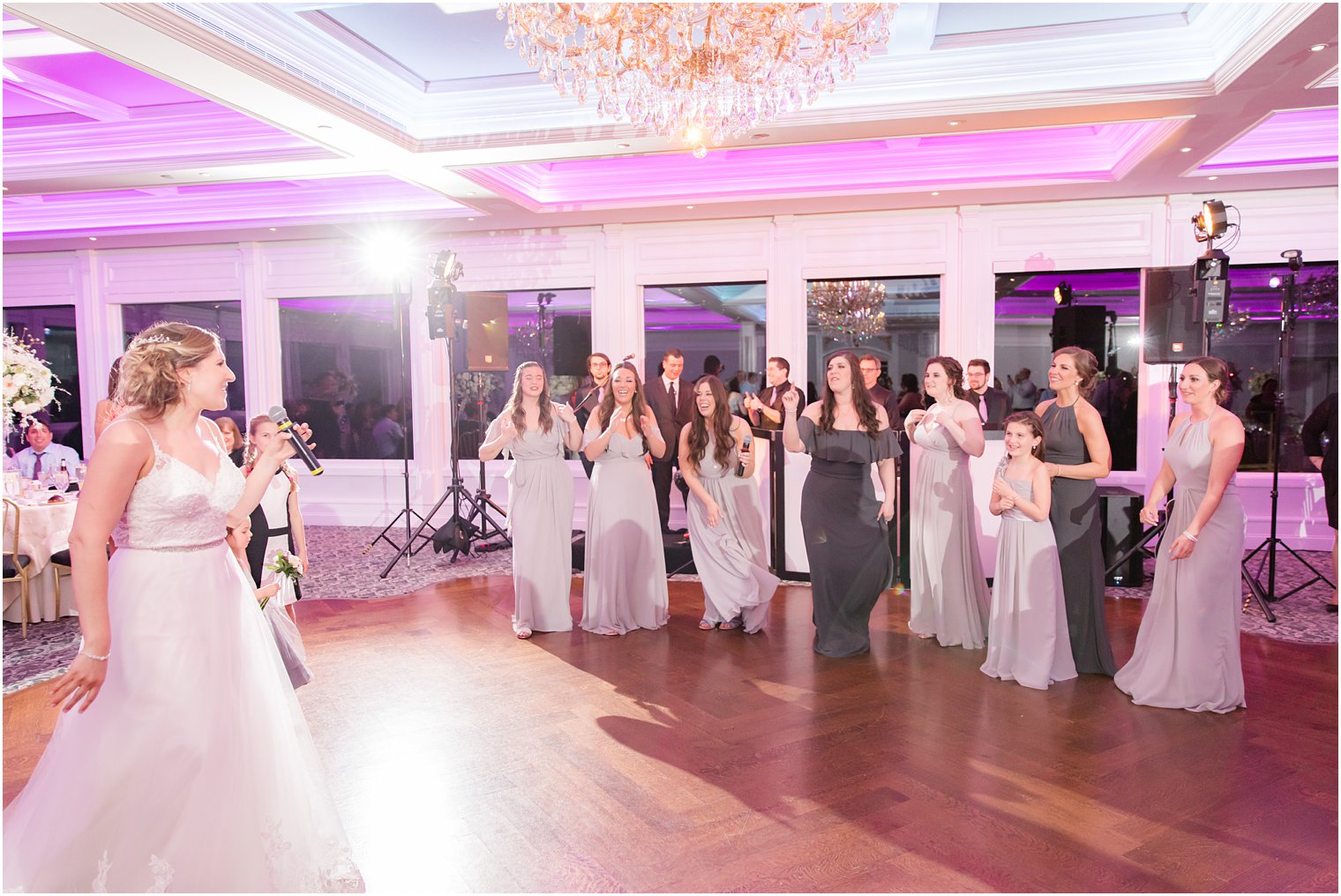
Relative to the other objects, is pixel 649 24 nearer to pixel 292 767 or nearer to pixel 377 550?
pixel 292 767

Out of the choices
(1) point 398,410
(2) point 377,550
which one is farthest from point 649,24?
(1) point 398,410

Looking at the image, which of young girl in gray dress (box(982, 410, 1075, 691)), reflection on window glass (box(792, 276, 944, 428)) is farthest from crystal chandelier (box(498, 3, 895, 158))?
reflection on window glass (box(792, 276, 944, 428))

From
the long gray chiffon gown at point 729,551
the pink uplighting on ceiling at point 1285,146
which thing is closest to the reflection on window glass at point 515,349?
the long gray chiffon gown at point 729,551

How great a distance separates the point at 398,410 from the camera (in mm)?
10109

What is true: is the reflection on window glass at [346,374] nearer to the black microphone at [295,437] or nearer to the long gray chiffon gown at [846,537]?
the long gray chiffon gown at [846,537]

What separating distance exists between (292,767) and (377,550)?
5828 mm

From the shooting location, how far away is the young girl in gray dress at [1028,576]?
4.15 m

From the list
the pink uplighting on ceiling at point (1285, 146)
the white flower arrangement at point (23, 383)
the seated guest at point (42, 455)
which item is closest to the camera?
the white flower arrangement at point (23, 383)

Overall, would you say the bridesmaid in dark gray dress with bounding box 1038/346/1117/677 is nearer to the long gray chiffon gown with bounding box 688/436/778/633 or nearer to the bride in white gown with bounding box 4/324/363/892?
the long gray chiffon gown with bounding box 688/436/778/633

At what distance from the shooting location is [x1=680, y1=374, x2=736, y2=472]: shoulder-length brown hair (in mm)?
5008

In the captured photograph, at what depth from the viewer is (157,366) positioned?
7.34 ft

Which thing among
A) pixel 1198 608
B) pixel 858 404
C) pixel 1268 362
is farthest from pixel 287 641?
pixel 1268 362

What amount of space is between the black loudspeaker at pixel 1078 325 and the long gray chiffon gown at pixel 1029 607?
3.90 m

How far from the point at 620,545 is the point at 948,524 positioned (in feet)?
6.54
